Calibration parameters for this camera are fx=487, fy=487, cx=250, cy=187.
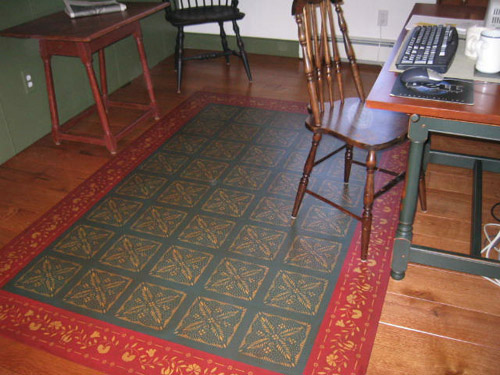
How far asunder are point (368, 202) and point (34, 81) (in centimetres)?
204

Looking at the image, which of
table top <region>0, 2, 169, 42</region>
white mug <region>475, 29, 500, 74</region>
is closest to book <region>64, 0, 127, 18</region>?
table top <region>0, 2, 169, 42</region>

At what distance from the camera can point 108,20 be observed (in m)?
2.59

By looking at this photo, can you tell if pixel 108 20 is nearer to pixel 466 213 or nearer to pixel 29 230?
pixel 29 230

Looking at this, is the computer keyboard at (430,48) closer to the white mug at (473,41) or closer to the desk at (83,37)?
the white mug at (473,41)

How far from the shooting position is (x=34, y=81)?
110 inches

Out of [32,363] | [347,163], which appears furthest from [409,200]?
[32,363]

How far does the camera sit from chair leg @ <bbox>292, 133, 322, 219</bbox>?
199cm

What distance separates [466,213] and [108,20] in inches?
80.4

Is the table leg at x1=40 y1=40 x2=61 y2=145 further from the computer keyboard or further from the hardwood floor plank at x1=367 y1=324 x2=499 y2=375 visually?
the hardwood floor plank at x1=367 y1=324 x2=499 y2=375

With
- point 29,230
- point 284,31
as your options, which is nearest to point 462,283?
point 29,230

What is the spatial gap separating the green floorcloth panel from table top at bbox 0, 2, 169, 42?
714 mm

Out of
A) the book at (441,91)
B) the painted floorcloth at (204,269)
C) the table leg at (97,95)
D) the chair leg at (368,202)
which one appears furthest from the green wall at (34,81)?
the book at (441,91)

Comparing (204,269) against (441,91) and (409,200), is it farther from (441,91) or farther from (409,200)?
(441,91)

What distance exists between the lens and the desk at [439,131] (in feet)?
4.48
